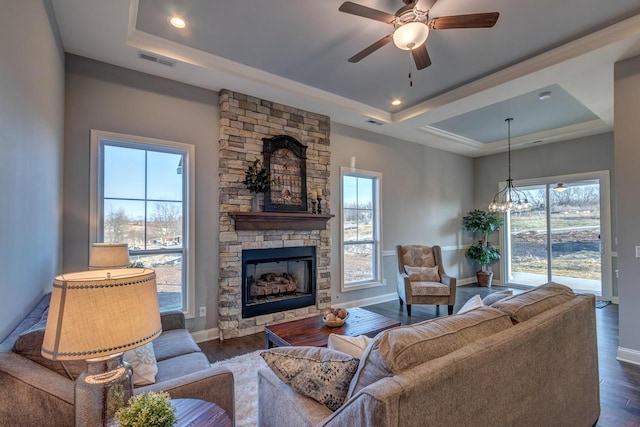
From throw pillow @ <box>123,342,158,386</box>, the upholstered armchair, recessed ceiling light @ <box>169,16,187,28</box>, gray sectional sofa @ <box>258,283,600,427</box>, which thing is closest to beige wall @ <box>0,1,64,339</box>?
throw pillow @ <box>123,342,158,386</box>

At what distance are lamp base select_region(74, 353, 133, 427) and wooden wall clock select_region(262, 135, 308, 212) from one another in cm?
302

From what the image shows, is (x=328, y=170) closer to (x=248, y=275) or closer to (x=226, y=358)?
(x=248, y=275)

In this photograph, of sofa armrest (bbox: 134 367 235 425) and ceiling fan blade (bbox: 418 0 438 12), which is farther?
ceiling fan blade (bbox: 418 0 438 12)

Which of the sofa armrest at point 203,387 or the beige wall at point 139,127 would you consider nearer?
the sofa armrest at point 203,387

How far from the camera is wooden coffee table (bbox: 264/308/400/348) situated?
102 inches

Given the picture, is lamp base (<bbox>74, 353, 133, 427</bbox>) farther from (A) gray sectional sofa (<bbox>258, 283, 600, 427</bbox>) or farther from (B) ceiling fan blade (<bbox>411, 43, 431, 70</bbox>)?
(B) ceiling fan blade (<bbox>411, 43, 431, 70</bbox>)

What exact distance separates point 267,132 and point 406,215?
3.21 m

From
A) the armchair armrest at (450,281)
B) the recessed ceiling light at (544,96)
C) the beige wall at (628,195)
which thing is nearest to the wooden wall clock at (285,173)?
the armchair armrest at (450,281)

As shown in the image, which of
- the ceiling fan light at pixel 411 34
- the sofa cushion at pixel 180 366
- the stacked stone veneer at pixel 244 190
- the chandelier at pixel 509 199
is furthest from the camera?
the chandelier at pixel 509 199

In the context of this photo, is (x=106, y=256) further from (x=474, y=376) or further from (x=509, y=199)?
(x=509, y=199)

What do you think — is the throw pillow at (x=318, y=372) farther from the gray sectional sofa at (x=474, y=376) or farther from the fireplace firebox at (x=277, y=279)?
the fireplace firebox at (x=277, y=279)

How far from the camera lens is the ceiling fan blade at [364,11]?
6.97 ft

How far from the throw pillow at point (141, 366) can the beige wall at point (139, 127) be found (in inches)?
76.3

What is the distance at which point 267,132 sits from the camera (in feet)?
13.7
